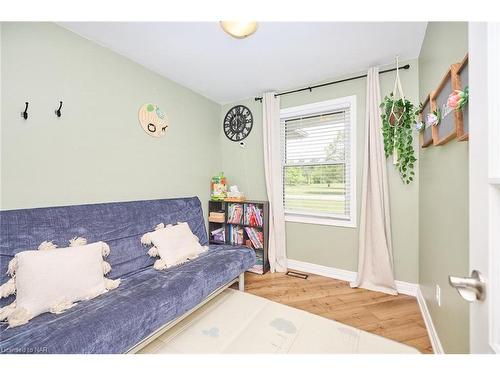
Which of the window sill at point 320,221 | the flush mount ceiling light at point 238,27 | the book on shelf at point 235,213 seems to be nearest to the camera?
the flush mount ceiling light at point 238,27

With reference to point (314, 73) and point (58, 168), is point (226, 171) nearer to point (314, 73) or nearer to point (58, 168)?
point (314, 73)

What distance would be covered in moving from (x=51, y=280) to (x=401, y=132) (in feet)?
9.71

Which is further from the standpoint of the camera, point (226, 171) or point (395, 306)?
point (226, 171)

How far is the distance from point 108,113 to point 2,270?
138cm

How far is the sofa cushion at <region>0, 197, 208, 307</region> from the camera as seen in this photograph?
4.14ft

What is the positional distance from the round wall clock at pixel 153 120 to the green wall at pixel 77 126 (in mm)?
56

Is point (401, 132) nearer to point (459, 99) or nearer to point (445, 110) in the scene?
point (445, 110)

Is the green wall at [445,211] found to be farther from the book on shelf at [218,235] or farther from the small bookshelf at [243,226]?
the book on shelf at [218,235]

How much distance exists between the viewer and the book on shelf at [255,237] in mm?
2664

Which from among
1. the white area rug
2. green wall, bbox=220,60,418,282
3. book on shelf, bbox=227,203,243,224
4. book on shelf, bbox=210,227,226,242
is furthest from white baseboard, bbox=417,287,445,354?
book on shelf, bbox=210,227,226,242

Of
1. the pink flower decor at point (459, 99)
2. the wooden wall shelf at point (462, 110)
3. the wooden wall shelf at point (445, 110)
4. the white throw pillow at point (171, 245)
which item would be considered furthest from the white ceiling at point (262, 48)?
the white throw pillow at point (171, 245)

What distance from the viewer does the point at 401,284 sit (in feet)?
6.86
